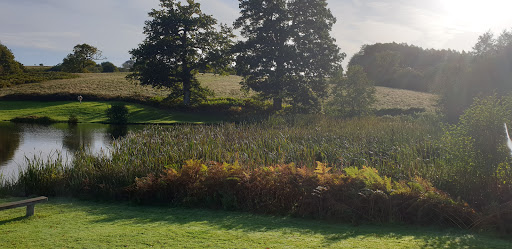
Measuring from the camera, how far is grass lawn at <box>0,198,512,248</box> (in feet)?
18.2

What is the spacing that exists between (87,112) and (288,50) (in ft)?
65.5

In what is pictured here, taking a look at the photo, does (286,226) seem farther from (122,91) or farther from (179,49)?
(122,91)

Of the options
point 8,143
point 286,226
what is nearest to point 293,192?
point 286,226

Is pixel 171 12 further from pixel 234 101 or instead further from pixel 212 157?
pixel 212 157

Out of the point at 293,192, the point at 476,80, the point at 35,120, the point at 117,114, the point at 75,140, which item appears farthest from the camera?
the point at 476,80

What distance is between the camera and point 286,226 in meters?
6.78

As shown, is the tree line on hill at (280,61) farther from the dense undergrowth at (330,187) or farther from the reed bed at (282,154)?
the dense undergrowth at (330,187)

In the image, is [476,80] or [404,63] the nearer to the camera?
[476,80]

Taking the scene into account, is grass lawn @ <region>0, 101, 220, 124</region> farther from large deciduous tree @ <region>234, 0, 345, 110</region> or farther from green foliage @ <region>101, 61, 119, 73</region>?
green foliage @ <region>101, 61, 119, 73</region>

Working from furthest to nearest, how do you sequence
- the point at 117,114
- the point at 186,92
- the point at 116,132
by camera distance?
1. the point at 186,92
2. the point at 117,114
3. the point at 116,132

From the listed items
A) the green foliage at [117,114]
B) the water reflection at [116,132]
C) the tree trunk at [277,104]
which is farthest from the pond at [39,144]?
the tree trunk at [277,104]

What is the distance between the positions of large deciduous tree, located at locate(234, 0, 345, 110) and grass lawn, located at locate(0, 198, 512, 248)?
29.1m

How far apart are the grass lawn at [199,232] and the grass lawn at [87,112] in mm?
27877

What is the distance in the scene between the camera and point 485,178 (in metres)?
8.24
